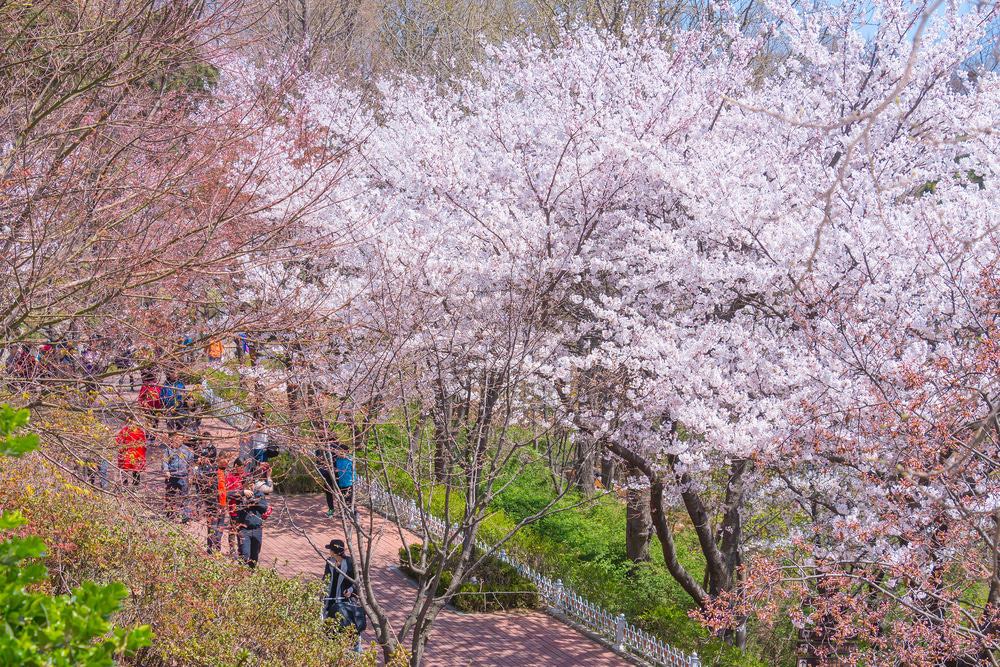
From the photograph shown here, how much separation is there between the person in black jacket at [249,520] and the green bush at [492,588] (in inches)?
101

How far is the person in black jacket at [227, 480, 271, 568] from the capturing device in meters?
8.98

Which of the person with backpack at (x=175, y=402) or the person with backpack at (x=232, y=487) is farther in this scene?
the person with backpack at (x=232, y=487)

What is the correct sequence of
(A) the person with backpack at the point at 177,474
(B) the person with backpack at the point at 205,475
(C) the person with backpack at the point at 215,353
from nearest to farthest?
(A) the person with backpack at the point at 177,474 < (B) the person with backpack at the point at 205,475 < (C) the person with backpack at the point at 215,353

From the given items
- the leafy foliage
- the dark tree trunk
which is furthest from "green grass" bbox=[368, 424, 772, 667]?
the leafy foliage

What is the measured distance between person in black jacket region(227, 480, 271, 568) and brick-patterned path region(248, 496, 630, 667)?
27 centimetres

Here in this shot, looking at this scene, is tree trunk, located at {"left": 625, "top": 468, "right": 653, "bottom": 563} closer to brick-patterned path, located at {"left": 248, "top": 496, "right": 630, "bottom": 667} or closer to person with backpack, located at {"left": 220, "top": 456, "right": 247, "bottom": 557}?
brick-patterned path, located at {"left": 248, "top": 496, "right": 630, "bottom": 667}


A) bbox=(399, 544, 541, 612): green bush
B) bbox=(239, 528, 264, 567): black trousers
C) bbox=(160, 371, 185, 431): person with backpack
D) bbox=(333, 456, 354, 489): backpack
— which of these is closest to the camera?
bbox=(160, 371, 185, 431): person with backpack

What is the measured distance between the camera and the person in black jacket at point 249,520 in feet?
29.5

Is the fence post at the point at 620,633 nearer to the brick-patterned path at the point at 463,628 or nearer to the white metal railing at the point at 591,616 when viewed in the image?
the white metal railing at the point at 591,616

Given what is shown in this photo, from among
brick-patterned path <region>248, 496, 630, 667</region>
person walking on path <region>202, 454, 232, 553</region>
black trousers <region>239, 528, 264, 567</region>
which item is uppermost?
person walking on path <region>202, 454, 232, 553</region>

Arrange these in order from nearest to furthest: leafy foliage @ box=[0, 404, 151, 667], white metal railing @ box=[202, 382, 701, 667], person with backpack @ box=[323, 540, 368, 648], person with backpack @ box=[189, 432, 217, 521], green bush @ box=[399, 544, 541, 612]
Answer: leafy foliage @ box=[0, 404, 151, 667]
person with backpack @ box=[189, 432, 217, 521]
person with backpack @ box=[323, 540, 368, 648]
white metal railing @ box=[202, 382, 701, 667]
green bush @ box=[399, 544, 541, 612]

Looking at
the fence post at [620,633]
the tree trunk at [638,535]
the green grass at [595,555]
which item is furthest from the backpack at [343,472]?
the tree trunk at [638,535]

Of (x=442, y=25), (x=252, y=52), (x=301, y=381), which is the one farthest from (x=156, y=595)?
(x=442, y=25)

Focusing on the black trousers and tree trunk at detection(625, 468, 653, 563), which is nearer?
the black trousers
